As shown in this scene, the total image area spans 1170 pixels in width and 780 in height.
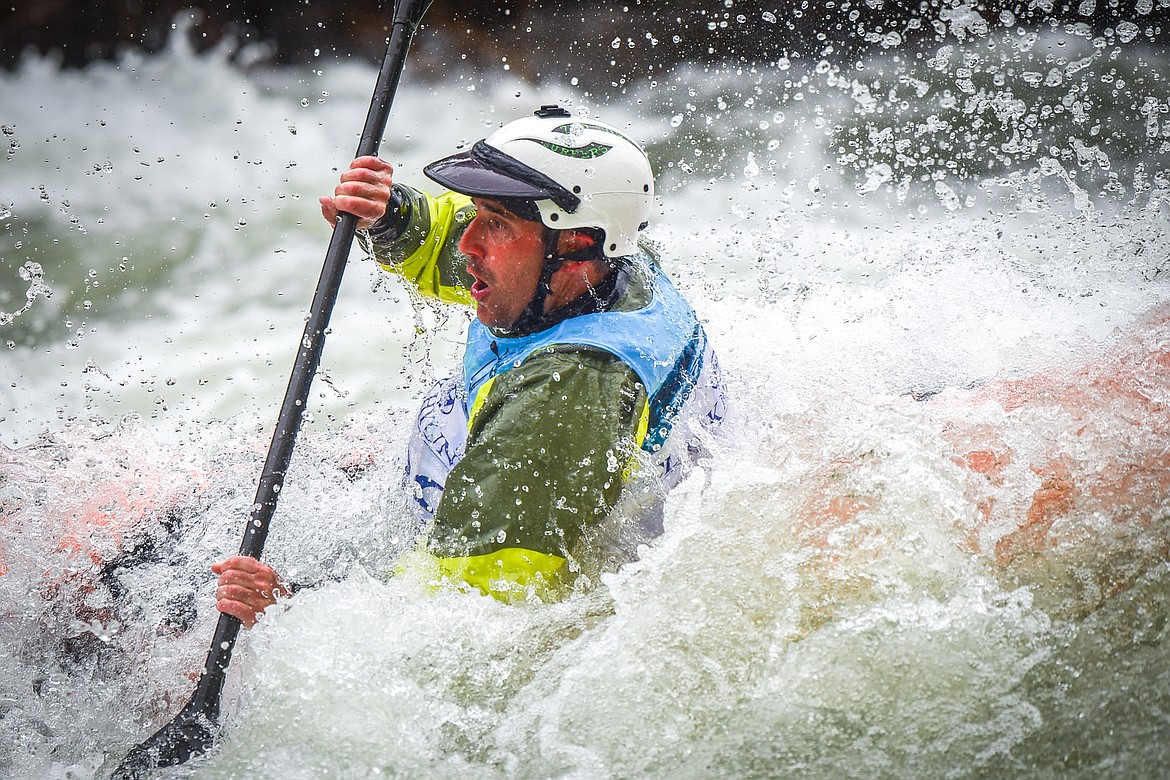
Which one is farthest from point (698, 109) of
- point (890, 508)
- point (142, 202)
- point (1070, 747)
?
point (1070, 747)

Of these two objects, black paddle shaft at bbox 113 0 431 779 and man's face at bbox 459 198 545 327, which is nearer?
black paddle shaft at bbox 113 0 431 779

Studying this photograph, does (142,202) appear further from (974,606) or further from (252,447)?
(974,606)

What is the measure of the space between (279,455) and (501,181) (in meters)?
0.91

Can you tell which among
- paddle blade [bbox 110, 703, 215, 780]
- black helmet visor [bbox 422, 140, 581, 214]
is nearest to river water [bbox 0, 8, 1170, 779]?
paddle blade [bbox 110, 703, 215, 780]

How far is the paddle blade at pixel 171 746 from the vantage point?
183 cm

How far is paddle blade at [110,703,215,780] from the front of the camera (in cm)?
183

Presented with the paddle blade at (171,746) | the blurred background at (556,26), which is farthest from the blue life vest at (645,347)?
the blurred background at (556,26)

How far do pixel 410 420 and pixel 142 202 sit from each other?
5.04 meters

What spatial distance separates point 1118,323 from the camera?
311 centimetres

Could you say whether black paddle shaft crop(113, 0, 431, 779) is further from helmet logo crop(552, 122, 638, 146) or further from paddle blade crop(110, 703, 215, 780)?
helmet logo crop(552, 122, 638, 146)

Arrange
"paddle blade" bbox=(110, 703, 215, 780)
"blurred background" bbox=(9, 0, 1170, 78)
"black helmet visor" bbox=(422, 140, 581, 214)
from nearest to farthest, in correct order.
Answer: "paddle blade" bbox=(110, 703, 215, 780), "black helmet visor" bbox=(422, 140, 581, 214), "blurred background" bbox=(9, 0, 1170, 78)

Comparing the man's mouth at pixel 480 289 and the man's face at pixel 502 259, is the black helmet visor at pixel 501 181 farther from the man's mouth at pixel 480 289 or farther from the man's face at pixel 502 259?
the man's mouth at pixel 480 289

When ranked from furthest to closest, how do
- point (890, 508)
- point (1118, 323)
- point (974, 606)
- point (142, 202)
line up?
point (142, 202) < point (1118, 323) < point (890, 508) < point (974, 606)

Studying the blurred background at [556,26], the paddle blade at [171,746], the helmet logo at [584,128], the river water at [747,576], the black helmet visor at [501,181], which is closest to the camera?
the river water at [747,576]
